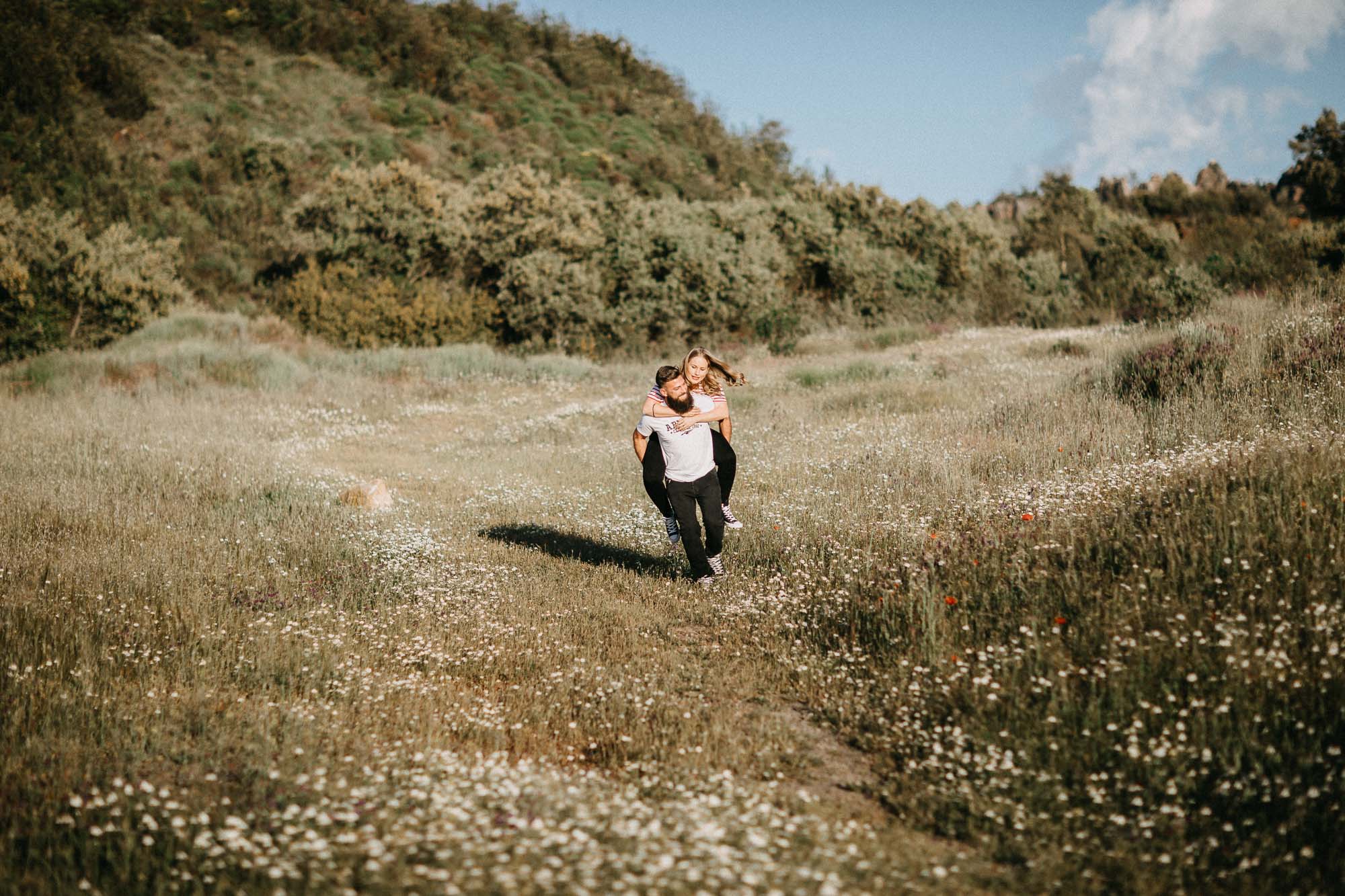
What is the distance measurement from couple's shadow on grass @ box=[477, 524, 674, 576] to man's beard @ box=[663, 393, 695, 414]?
158 cm

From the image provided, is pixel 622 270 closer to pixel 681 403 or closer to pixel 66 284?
pixel 66 284

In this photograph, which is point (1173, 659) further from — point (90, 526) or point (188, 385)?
point (188, 385)

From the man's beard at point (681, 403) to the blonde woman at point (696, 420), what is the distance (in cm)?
3

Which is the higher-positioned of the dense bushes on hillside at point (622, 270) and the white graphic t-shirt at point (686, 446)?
the dense bushes on hillside at point (622, 270)

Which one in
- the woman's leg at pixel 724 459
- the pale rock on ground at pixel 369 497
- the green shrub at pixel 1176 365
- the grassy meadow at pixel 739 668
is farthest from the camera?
the green shrub at pixel 1176 365

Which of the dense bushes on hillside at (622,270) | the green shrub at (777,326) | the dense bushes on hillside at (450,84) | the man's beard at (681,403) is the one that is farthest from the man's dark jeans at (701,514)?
the dense bushes on hillside at (450,84)

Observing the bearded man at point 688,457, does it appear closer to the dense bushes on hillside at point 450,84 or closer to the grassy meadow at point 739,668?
the grassy meadow at point 739,668

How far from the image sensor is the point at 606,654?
5766 millimetres

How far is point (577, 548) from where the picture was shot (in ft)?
28.0

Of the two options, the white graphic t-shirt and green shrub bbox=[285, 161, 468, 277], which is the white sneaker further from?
green shrub bbox=[285, 161, 468, 277]

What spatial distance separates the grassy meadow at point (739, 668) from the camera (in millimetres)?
3207

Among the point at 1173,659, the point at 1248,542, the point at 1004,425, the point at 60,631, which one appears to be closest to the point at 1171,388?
the point at 1004,425

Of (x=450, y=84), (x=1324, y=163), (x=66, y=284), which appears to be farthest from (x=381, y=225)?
(x=1324, y=163)

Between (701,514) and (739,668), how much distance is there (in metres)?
1.75
